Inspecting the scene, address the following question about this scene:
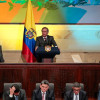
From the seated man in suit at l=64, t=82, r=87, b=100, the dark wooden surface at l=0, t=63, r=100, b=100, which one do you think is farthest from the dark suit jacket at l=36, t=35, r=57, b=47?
the seated man in suit at l=64, t=82, r=87, b=100

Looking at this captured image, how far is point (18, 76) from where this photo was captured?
7348 millimetres

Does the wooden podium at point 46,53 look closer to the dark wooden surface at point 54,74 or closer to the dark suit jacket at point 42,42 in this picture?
the dark wooden surface at point 54,74

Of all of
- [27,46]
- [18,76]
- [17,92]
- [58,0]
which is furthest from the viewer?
[58,0]

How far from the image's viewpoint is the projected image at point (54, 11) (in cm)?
1029

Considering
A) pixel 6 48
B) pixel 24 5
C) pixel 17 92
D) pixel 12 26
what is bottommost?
pixel 17 92

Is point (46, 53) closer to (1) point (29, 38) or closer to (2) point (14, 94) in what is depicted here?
(1) point (29, 38)

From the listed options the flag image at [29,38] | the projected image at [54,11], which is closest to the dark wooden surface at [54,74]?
the flag image at [29,38]

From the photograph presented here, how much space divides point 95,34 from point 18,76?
12.5 feet

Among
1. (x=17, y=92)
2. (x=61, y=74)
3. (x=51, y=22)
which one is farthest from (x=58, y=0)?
(x=17, y=92)

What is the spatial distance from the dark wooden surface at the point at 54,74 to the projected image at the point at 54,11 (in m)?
3.18

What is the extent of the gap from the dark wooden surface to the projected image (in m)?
3.18

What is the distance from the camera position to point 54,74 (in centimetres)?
739

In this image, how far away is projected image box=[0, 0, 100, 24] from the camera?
10.3 meters

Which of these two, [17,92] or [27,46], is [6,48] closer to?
[27,46]
